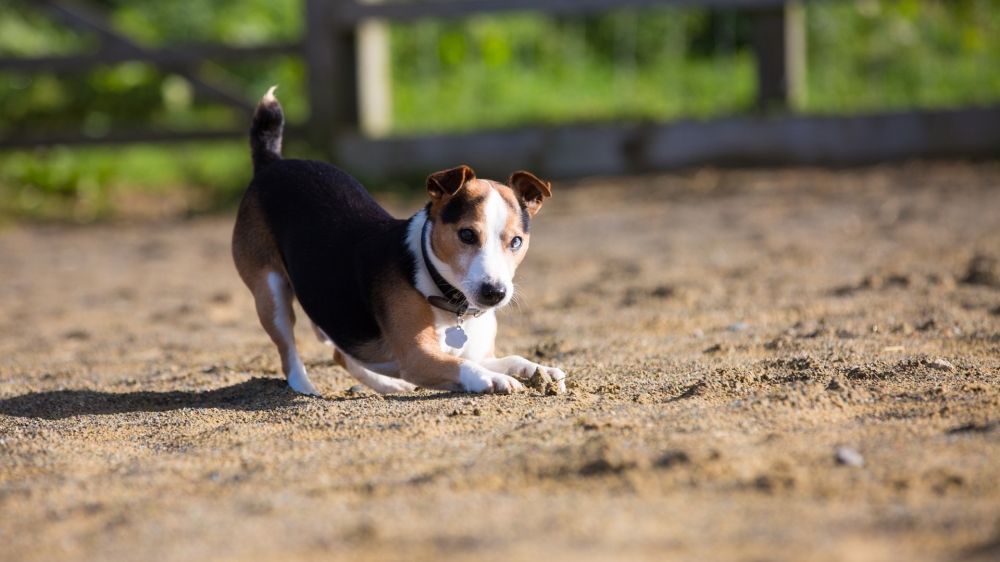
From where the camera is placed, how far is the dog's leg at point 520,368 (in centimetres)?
414

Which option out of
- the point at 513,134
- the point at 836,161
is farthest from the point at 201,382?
the point at 836,161

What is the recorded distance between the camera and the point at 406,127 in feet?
39.1

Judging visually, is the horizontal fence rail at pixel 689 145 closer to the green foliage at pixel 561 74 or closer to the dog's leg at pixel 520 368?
the green foliage at pixel 561 74

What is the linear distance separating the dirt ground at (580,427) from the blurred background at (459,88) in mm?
3392

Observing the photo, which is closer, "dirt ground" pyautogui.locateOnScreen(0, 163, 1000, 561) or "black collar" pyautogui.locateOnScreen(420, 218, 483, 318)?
"dirt ground" pyautogui.locateOnScreen(0, 163, 1000, 561)


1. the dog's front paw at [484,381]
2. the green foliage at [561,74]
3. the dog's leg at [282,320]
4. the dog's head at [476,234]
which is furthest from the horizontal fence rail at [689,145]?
the dog's front paw at [484,381]

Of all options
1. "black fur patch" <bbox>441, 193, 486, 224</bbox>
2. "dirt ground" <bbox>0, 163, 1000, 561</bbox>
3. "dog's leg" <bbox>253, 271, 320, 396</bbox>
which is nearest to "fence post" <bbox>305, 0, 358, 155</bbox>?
"dirt ground" <bbox>0, 163, 1000, 561</bbox>

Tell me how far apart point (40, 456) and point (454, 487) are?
1.45m

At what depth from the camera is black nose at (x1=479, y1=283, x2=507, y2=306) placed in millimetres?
4066

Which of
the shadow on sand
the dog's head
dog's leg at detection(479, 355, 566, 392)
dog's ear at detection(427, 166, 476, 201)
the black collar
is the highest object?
dog's ear at detection(427, 166, 476, 201)

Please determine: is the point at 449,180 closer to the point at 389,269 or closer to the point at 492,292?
the point at 389,269

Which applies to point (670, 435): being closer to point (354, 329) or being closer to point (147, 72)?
point (354, 329)

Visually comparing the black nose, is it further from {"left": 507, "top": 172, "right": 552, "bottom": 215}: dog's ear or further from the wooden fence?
the wooden fence

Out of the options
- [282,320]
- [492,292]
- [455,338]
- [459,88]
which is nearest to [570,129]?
[459,88]
